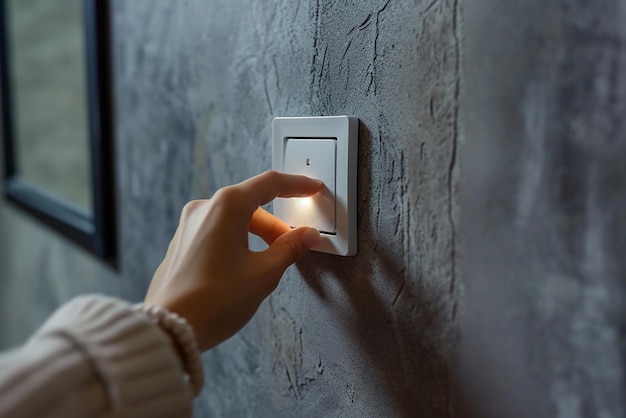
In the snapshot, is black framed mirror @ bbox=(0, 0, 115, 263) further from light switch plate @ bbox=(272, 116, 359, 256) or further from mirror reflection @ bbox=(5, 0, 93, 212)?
light switch plate @ bbox=(272, 116, 359, 256)

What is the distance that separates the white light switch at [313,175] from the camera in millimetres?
461

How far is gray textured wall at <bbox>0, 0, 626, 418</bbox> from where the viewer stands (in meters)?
0.30

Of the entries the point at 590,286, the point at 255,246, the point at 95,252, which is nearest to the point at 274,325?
the point at 255,246

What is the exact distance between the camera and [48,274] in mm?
1175

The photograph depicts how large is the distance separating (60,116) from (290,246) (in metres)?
1.04

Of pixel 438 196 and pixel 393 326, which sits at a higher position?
pixel 438 196

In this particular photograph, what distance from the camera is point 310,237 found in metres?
0.47

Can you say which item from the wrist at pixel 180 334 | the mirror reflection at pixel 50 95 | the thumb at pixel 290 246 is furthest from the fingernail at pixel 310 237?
the mirror reflection at pixel 50 95

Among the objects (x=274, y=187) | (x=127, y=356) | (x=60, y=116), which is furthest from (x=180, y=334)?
(x=60, y=116)

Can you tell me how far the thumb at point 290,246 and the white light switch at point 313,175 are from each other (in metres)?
0.01

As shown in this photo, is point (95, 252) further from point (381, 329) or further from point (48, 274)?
point (381, 329)

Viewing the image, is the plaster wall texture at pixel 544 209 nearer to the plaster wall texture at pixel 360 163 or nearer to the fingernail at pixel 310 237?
the plaster wall texture at pixel 360 163

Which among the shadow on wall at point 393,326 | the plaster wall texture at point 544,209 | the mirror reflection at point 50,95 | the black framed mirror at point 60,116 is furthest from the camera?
the mirror reflection at point 50,95

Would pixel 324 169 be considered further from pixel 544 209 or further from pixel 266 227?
pixel 544 209
